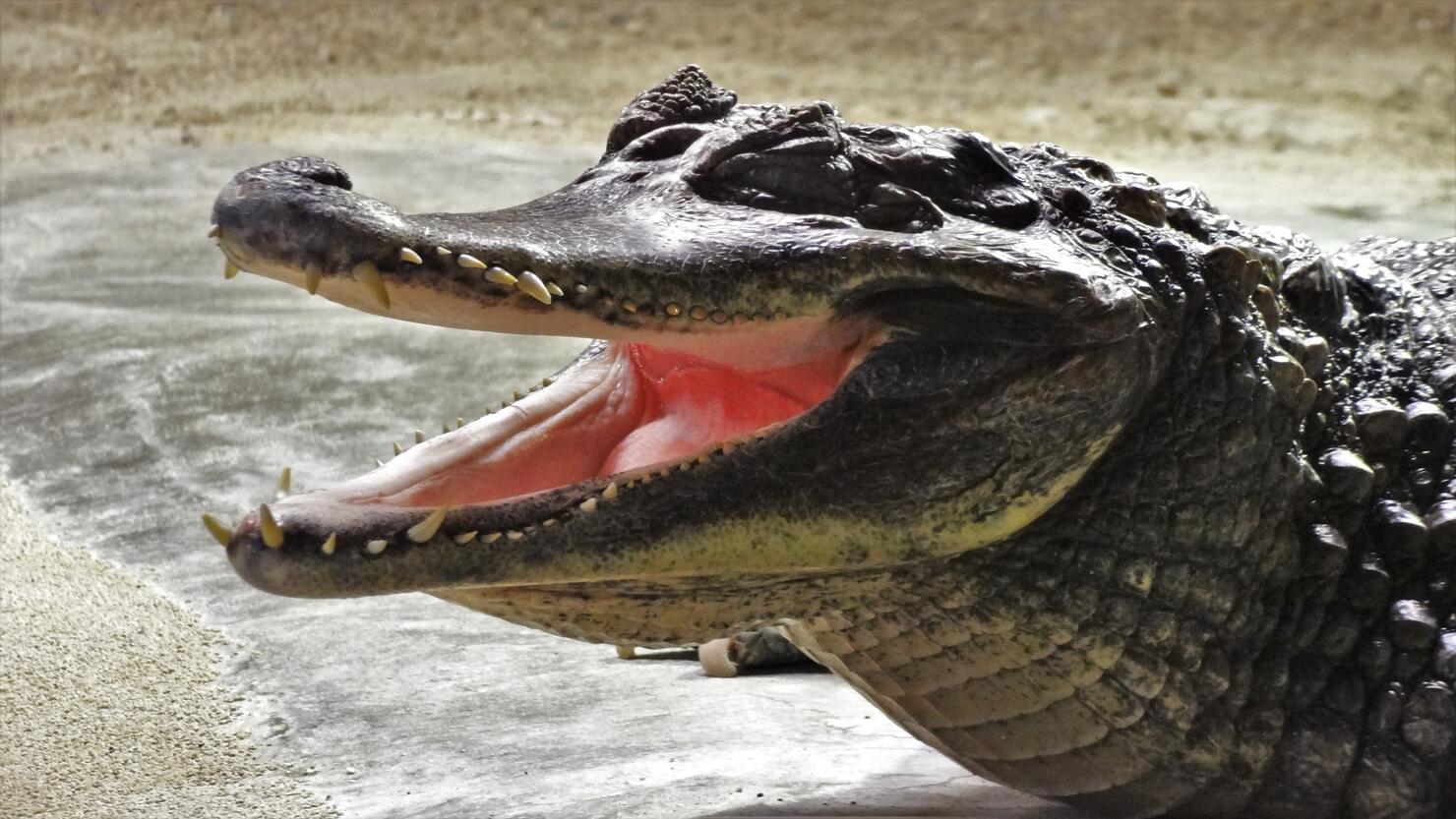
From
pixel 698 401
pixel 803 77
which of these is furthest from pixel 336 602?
pixel 803 77

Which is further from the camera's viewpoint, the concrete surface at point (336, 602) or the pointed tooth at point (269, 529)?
the concrete surface at point (336, 602)

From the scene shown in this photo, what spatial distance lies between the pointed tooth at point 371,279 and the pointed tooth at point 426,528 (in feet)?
0.88

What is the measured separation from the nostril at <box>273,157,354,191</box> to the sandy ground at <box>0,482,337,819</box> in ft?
3.27

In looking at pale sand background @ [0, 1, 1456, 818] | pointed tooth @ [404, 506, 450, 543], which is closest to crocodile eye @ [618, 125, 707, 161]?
pointed tooth @ [404, 506, 450, 543]

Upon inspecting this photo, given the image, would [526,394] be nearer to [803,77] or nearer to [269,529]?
[269,529]

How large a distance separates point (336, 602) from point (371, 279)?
178 cm

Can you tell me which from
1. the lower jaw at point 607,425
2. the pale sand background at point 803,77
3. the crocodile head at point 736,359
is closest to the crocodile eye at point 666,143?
the crocodile head at point 736,359

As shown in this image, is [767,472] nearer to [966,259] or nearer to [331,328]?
[966,259]

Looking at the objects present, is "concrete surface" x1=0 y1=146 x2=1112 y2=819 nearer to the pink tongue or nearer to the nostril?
the pink tongue

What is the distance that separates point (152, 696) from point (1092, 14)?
38.7 ft

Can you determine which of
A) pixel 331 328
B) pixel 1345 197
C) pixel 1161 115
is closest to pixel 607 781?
pixel 331 328

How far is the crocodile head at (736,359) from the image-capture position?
6.73 feet

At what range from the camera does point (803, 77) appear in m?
11.9

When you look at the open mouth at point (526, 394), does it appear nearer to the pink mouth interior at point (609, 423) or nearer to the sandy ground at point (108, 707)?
the pink mouth interior at point (609, 423)
